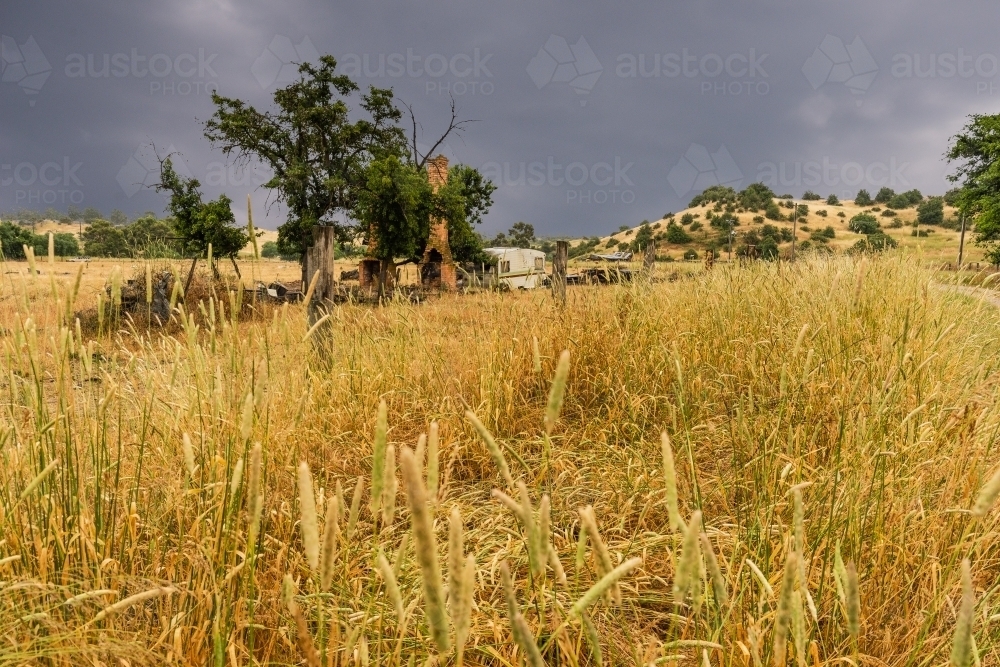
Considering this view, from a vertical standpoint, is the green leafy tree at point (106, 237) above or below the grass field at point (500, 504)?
above

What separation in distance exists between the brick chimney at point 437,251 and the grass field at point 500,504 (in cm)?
2301

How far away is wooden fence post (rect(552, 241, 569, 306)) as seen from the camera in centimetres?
524

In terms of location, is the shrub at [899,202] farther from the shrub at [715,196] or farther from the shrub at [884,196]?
the shrub at [715,196]

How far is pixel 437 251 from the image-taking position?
2745 cm

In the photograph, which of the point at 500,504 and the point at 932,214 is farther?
the point at 932,214

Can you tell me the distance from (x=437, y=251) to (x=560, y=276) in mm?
21900

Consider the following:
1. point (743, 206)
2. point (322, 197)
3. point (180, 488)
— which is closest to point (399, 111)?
point (322, 197)

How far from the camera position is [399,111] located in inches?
1005

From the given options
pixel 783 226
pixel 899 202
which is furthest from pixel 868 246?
pixel 899 202

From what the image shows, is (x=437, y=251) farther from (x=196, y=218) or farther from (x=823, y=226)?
(x=823, y=226)

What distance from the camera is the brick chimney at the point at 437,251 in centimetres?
A: 2688

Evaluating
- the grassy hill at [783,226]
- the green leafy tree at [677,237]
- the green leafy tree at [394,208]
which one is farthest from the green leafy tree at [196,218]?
the green leafy tree at [677,237]

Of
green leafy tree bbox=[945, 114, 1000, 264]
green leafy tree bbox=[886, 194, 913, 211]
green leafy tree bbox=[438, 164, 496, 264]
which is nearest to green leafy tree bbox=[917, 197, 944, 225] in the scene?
green leafy tree bbox=[886, 194, 913, 211]

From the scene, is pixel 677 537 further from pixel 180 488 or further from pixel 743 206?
pixel 743 206
